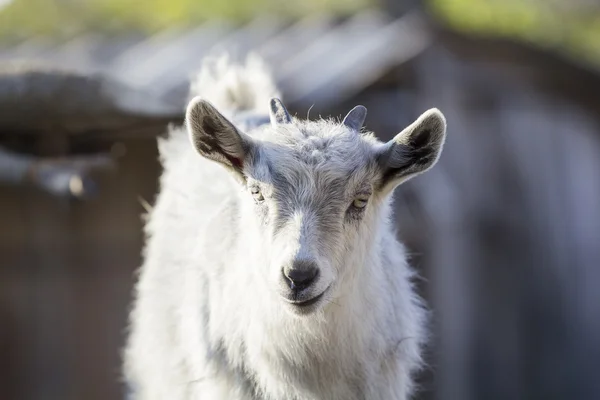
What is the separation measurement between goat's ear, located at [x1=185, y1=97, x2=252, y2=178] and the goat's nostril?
0.68m

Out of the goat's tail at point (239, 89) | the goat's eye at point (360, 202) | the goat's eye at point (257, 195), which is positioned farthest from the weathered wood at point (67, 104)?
the goat's eye at point (360, 202)

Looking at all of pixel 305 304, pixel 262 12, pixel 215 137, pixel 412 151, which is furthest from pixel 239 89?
pixel 262 12

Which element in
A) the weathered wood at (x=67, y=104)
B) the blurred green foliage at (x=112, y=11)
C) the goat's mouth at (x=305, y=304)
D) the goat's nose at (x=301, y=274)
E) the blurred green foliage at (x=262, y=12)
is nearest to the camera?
the goat's nose at (x=301, y=274)

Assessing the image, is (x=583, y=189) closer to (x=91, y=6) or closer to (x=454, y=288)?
(x=454, y=288)

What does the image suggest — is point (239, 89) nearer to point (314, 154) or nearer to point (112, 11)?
point (314, 154)

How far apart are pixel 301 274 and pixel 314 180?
0.47 metres

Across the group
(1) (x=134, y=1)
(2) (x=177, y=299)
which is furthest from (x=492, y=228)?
(1) (x=134, y=1)

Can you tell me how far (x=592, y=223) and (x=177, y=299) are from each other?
842 centimetres

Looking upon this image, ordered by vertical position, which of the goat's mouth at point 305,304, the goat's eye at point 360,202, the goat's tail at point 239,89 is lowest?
the goat's mouth at point 305,304

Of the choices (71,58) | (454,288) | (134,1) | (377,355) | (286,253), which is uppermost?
(134,1)

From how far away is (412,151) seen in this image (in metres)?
4.53

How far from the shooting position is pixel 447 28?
10.4m

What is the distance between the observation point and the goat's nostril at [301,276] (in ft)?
13.4

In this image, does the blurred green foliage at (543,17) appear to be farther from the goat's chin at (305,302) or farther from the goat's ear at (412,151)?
the goat's chin at (305,302)
